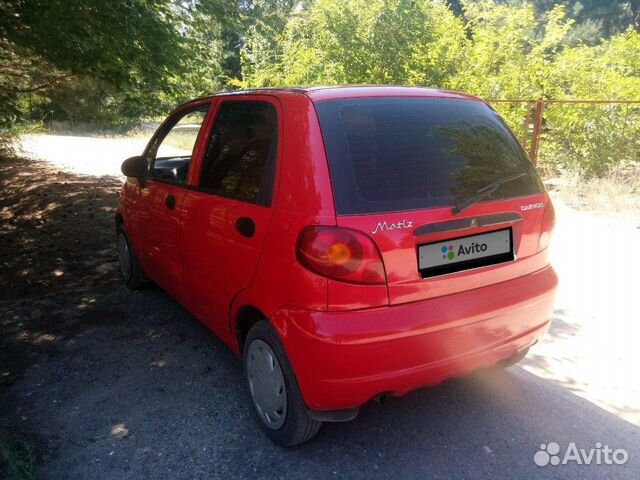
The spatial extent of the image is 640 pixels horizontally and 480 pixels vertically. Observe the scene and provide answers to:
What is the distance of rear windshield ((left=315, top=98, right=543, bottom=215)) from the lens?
91.9 inches

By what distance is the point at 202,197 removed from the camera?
3236mm

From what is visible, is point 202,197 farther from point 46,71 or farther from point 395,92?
point 46,71

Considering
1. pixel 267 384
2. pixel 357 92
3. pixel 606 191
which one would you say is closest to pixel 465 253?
pixel 357 92

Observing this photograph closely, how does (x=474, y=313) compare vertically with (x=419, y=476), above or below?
above

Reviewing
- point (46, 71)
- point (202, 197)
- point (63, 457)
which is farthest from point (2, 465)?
point (46, 71)

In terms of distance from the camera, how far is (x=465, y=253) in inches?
97.7

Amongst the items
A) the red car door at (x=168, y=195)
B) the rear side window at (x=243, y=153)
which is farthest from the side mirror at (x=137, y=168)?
the rear side window at (x=243, y=153)

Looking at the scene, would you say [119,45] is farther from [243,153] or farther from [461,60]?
[461,60]

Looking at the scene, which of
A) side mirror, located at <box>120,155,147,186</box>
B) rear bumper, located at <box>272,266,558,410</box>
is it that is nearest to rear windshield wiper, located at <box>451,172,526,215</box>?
rear bumper, located at <box>272,266,558,410</box>

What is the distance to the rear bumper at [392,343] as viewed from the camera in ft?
7.36

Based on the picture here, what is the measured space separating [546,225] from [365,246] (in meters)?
1.25

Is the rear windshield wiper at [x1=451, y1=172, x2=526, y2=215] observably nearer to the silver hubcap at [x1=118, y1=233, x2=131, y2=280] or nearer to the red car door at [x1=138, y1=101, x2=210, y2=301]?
the red car door at [x1=138, y1=101, x2=210, y2=301]

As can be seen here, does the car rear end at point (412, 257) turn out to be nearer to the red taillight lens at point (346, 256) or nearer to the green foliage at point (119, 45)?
the red taillight lens at point (346, 256)

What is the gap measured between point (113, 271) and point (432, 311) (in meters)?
4.48
